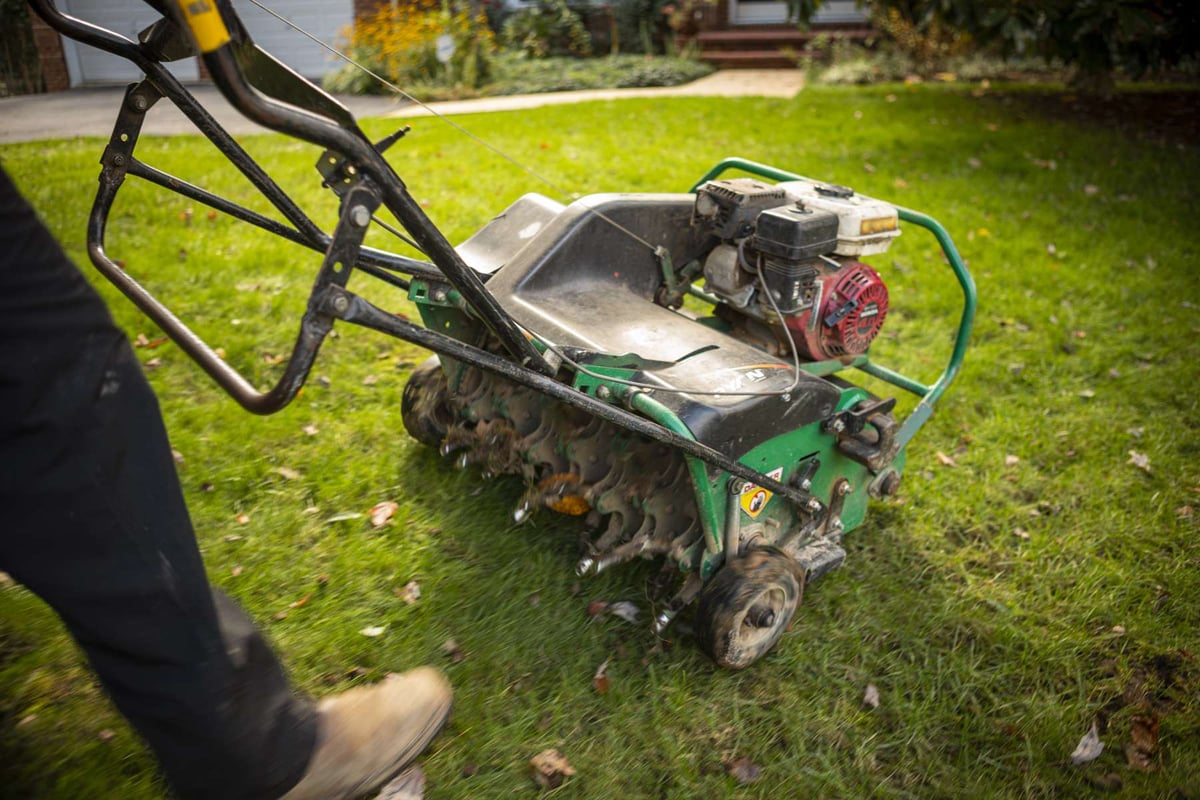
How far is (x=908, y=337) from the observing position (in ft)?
14.0

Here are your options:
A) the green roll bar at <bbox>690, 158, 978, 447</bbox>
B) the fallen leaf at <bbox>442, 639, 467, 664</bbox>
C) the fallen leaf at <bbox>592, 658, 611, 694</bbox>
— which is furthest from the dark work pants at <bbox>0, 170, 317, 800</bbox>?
the green roll bar at <bbox>690, 158, 978, 447</bbox>

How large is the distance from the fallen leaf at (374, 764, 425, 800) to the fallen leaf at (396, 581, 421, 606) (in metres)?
0.59

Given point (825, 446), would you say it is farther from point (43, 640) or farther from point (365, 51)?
point (365, 51)

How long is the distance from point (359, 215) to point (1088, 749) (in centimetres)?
219

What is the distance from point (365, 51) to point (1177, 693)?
30.7 feet

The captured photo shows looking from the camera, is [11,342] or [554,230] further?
[554,230]

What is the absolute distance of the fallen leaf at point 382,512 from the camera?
286cm

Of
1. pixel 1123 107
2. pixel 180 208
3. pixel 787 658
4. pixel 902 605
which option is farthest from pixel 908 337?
pixel 1123 107

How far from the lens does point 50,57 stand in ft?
9.25

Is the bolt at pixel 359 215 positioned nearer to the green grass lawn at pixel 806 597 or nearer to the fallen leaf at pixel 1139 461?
the green grass lawn at pixel 806 597

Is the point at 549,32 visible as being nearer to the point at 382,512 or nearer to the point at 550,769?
the point at 382,512

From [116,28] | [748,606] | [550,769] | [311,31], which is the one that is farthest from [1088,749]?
[311,31]

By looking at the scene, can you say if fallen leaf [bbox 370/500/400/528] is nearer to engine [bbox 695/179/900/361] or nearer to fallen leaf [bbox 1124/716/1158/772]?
engine [bbox 695/179/900/361]

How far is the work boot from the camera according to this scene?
1744 mm
